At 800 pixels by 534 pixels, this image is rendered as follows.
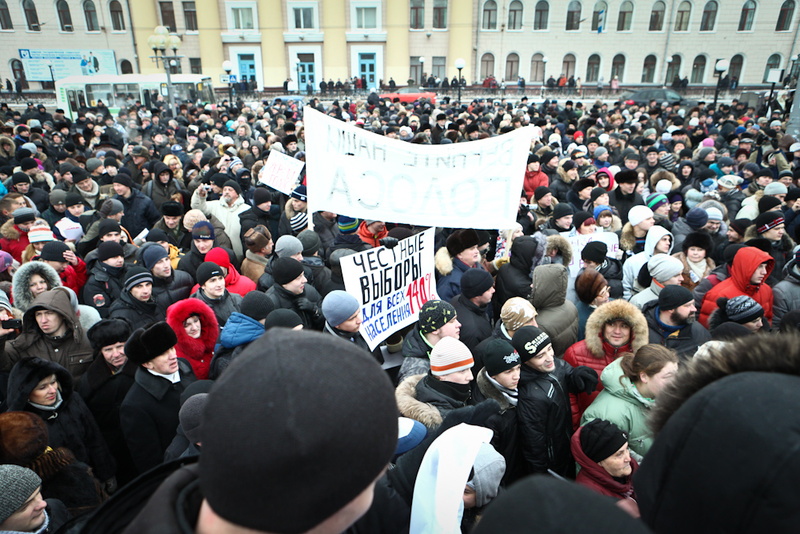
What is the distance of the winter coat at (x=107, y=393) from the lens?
3.46 meters

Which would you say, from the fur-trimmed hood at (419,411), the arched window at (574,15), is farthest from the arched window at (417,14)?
the fur-trimmed hood at (419,411)

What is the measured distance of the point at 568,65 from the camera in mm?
44406

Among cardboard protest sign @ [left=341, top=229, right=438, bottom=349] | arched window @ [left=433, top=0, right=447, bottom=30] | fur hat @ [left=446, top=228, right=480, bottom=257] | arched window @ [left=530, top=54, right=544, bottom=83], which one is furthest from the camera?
arched window @ [left=530, top=54, right=544, bottom=83]

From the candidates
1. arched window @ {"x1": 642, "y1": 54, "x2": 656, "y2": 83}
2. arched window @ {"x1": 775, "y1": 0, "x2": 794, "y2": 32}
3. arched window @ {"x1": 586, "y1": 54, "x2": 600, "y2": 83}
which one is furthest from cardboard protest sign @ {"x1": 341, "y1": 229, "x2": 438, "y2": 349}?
arched window @ {"x1": 775, "y1": 0, "x2": 794, "y2": 32}

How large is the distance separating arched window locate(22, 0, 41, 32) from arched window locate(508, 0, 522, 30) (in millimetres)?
38092

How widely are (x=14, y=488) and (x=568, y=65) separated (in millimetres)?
49014

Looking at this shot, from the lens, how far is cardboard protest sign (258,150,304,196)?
7.00 metres

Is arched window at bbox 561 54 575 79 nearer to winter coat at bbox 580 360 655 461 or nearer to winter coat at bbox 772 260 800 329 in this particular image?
winter coat at bbox 772 260 800 329

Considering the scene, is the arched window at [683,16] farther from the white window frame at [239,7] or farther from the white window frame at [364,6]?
the white window frame at [239,7]

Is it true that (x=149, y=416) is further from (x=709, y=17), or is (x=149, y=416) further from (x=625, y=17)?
(x=709, y=17)

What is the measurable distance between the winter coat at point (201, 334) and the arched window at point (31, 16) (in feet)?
161

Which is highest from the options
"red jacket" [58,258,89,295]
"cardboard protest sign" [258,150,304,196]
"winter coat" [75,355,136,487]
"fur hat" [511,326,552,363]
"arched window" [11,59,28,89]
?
"arched window" [11,59,28,89]

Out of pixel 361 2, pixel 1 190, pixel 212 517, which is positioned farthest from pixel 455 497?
pixel 361 2

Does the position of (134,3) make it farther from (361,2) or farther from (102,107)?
(102,107)
